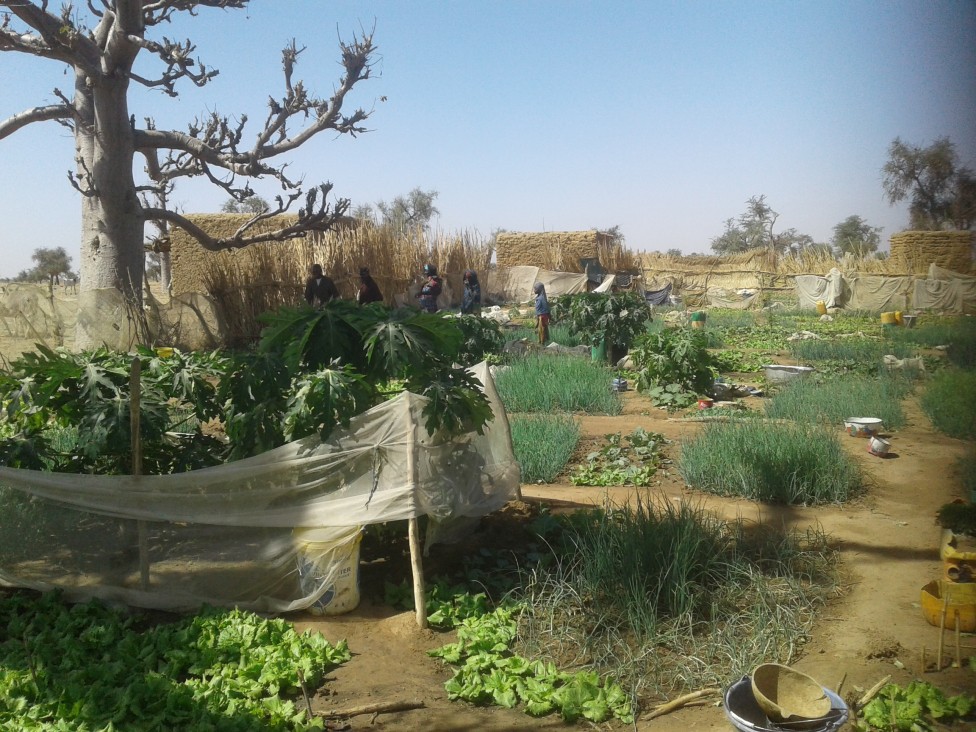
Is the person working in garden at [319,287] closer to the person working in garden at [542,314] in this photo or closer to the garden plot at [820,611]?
the person working in garden at [542,314]

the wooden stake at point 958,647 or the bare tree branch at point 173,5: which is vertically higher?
the bare tree branch at point 173,5

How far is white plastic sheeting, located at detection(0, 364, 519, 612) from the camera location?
→ 13.5ft

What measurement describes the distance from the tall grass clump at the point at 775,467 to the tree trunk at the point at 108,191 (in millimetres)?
9273

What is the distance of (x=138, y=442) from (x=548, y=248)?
2445cm

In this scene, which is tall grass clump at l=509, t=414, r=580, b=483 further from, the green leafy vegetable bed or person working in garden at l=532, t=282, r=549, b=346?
person working in garden at l=532, t=282, r=549, b=346

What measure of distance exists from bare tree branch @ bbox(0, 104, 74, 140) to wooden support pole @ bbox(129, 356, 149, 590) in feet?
35.9

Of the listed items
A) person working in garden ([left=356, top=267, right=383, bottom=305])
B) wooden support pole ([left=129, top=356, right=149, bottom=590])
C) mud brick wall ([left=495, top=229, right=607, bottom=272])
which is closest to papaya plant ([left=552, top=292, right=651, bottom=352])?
person working in garden ([left=356, top=267, right=383, bottom=305])

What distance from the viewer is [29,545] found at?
4207mm

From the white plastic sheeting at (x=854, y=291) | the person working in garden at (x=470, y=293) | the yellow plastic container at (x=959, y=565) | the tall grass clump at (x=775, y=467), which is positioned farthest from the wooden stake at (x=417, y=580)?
the white plastic sheeting at (x=854, y=291)

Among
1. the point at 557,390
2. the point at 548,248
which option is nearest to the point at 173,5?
the point at 557,390

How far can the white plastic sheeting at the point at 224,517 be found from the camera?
411 centimetres

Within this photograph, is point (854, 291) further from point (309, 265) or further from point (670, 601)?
point (670, 601)

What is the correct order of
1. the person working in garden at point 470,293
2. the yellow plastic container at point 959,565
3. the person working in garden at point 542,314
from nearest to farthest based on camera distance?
1. the yellow plastic container at point 959,565
2. the person working in garden at point 470,293
3. the person working in garden at point 542,314

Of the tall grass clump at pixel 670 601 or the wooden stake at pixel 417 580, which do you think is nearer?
the tall grass clump at pixel 670 601
